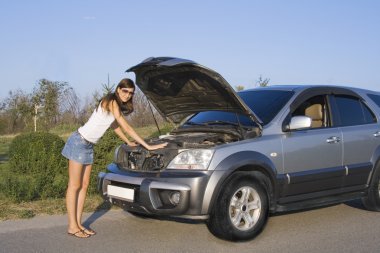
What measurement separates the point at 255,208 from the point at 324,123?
180 cm

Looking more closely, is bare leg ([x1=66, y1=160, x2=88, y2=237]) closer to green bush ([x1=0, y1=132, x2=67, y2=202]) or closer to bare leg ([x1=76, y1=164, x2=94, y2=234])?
bare leg ([x1=76, y1=164, x2=94, y2=234])

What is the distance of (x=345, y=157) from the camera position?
6.51m

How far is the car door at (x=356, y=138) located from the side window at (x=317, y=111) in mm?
168

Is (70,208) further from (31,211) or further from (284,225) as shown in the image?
(284,225)

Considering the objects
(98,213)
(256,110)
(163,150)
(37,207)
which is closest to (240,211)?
(163,150)

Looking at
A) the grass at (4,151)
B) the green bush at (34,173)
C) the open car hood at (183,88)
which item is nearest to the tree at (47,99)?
the grass at (4,151)

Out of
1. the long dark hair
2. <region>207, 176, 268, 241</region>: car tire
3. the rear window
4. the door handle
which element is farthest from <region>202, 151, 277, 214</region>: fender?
the rear window

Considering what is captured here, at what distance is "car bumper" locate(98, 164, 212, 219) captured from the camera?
16.5ft

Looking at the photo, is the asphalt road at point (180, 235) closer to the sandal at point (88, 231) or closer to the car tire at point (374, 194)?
the sandal at point (88, 231)

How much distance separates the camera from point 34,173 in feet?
32.7

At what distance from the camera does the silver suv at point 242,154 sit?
5203 millimetres

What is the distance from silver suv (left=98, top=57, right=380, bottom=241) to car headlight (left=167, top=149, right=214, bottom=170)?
11mm

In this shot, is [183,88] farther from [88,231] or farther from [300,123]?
[88,231]

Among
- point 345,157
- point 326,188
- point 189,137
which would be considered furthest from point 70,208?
point 345,157
